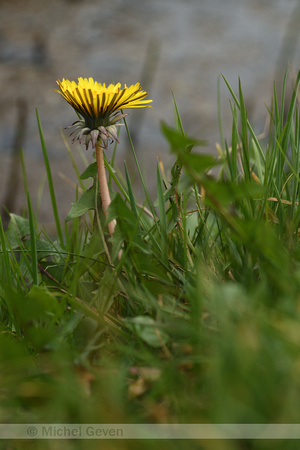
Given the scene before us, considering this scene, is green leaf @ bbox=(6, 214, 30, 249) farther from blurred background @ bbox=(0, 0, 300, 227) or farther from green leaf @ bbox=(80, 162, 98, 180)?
blurred background @ bbox=(0, 0, 300, 227)

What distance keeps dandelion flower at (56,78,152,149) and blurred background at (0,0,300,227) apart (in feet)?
7.35

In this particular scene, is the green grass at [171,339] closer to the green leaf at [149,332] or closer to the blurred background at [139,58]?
the green leaf at [149,332]

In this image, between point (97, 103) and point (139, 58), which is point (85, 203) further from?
point (139, 58)

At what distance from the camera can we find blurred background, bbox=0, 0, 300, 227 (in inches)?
123

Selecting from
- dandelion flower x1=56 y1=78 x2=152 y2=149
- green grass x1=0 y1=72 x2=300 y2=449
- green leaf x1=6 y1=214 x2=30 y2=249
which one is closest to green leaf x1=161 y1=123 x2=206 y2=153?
green grass x1=0 y1=72 x2=300 y2=449

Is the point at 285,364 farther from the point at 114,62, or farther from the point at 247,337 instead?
the point at 114,62

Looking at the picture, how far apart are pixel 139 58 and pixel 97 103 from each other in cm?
267

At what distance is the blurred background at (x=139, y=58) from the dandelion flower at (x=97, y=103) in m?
2.24

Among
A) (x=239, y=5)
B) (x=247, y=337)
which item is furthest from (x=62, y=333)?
(x=239, y=5)

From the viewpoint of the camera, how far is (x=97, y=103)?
776 mm

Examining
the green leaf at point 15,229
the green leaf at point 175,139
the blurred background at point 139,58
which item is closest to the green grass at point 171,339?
the green leaf at point 175,139

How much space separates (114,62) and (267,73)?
3.35ft

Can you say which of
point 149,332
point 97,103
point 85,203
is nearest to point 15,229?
point 85,203

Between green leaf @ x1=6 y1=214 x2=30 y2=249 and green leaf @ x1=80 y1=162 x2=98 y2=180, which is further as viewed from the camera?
green leaf @ x1=6 y1=214 x2=30 y2=249
